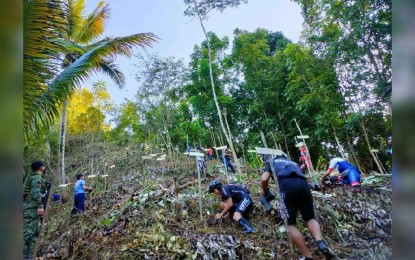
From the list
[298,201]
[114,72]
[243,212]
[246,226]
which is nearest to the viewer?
[298,201]

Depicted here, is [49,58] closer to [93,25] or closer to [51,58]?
[51,58]

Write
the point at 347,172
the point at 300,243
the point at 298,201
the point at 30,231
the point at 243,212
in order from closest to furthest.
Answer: the point at 300,243 < the point at 298,201 < the point at 30,231 < the point at 243,212 < the point at 347,172

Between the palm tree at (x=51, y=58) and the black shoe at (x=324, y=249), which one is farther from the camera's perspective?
the black shoe at (x=324, y=249)

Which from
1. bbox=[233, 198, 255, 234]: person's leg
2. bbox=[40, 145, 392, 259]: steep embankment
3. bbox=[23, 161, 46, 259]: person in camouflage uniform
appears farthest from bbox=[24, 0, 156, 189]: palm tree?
bbox=[233, 198, 255, 234]: person's leg

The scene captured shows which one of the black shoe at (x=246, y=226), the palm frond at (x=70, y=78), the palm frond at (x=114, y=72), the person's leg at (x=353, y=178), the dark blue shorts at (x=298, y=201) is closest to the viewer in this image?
the palm frond at (x=70, y=78)

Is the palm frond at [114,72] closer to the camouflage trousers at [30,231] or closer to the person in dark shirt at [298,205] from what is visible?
the camouflage trousers at [30,231]

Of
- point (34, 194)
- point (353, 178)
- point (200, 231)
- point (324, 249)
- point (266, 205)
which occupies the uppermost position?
point (34, 194)

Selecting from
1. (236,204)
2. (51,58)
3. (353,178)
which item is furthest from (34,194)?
(353,178)

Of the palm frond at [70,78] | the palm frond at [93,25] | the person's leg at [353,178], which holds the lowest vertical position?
the person's leg at [353,178]

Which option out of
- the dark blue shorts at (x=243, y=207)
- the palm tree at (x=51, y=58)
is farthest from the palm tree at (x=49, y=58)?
the dark blue shorts at (x=243, y=207)

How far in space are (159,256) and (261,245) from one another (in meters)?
1.40

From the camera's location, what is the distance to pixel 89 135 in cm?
1708

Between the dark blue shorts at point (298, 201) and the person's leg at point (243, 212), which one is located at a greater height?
the dark blue shorts at point (298, 201)
